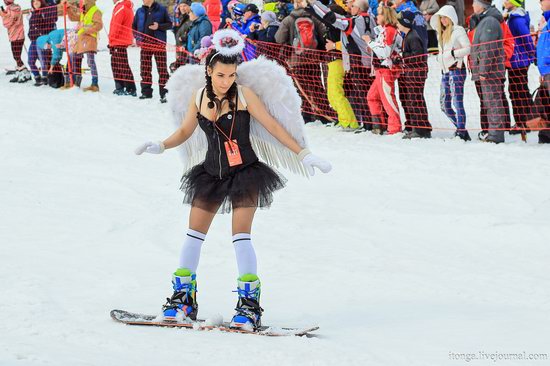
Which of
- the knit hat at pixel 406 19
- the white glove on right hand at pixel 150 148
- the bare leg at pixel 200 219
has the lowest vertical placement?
the bare leg at pixel 200 219

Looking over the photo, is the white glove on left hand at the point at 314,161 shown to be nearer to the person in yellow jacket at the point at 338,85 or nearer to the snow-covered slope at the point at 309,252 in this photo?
the snow-covered slope at the point at 309,252

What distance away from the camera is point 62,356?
4578 mm

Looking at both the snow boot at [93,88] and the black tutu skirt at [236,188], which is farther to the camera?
the snow boot at [93,88]

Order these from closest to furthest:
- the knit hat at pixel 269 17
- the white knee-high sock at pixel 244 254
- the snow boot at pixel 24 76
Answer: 1. the white knee-high sock at pixel 244 254
2. the knit hat at pixel 269 17
3. the snow boot at pixel 24 76

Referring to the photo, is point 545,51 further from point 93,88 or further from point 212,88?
point 93,88

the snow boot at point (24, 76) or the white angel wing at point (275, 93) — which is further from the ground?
the white angel wing at point (275, 93)

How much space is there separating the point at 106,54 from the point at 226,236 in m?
12.4

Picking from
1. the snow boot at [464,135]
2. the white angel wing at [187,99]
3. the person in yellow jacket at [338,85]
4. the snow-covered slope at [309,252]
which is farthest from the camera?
the person in yellow jacket at [338,85]

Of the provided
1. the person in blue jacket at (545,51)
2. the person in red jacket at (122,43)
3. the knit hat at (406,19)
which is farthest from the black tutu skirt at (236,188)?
Result: the person in red jacket at (122,43)

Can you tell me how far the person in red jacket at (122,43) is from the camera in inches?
575

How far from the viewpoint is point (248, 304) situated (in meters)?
5.36

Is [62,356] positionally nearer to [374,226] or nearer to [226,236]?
[226,236]

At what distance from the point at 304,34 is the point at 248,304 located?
23.6ft

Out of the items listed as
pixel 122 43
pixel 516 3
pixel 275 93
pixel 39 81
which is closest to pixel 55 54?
pixel 39 81
